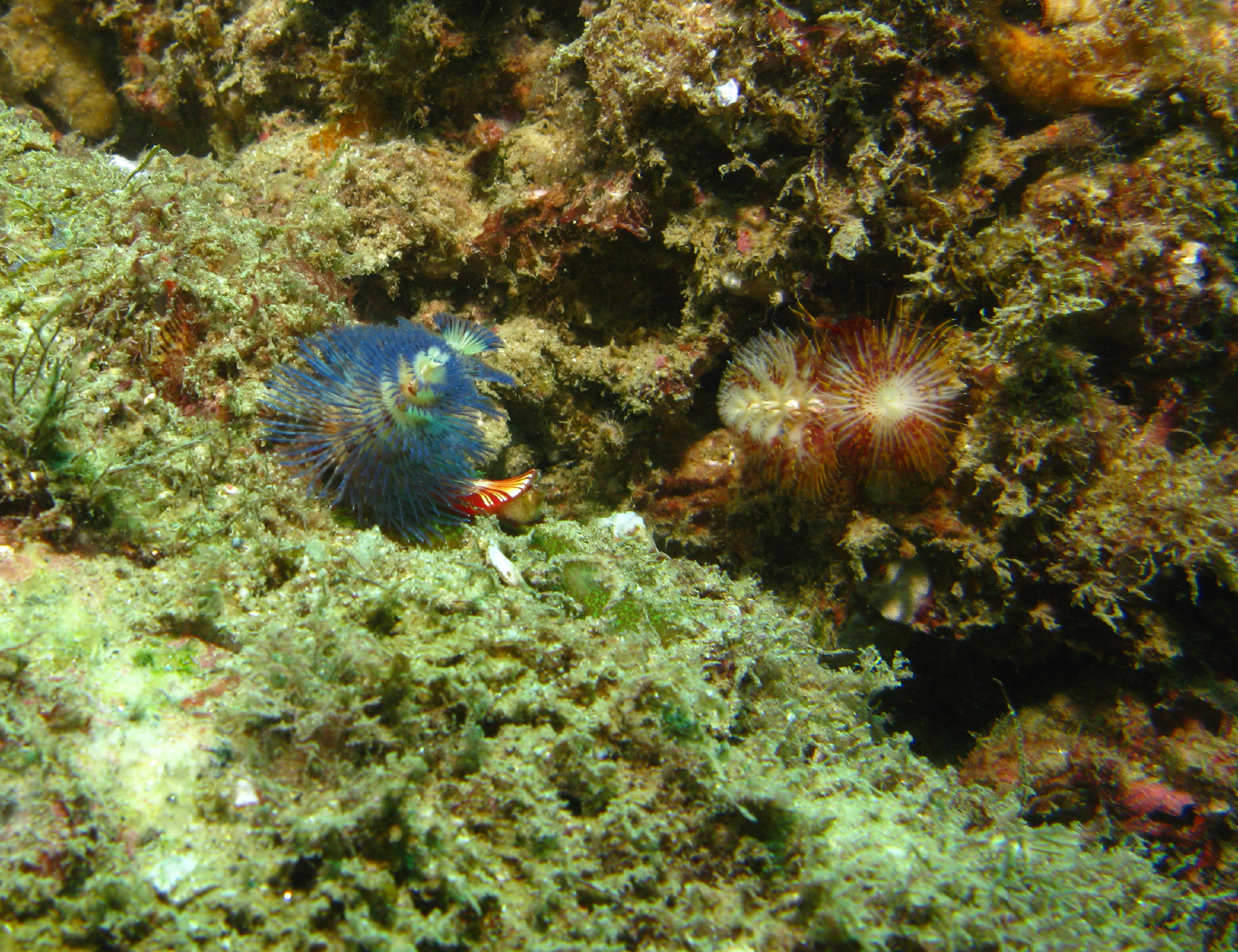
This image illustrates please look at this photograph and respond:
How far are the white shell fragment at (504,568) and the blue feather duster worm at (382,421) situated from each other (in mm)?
342

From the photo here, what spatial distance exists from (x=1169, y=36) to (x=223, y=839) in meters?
4.96

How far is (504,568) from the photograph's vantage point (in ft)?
10.1

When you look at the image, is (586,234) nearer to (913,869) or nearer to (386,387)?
(386,387)

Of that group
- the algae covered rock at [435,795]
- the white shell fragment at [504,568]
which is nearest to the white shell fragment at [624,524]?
the white shell fragment at [504,568]

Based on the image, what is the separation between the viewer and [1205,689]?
3307 mm

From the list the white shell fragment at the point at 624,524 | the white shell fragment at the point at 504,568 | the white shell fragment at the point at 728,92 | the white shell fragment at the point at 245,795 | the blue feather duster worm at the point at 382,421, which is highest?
the white shell fragment at the point at 728,92

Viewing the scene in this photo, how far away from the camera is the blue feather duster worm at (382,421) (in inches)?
112

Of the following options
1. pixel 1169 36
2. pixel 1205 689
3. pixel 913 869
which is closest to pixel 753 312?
pixel 1169 36

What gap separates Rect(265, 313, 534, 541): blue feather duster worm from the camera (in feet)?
9.30

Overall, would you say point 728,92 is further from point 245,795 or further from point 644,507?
point 245,795

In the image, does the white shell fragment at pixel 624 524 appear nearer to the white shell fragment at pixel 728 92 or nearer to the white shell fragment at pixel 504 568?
the white shell fragment at pixel 504 568

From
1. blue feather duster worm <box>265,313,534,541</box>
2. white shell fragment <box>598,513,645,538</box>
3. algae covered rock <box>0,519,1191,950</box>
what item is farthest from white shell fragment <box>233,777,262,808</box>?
white shell fragment <box>598,513,645,538</box>

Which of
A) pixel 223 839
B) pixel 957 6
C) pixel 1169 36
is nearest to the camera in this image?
pixel 223 839

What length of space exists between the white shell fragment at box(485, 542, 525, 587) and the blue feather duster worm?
34cm
